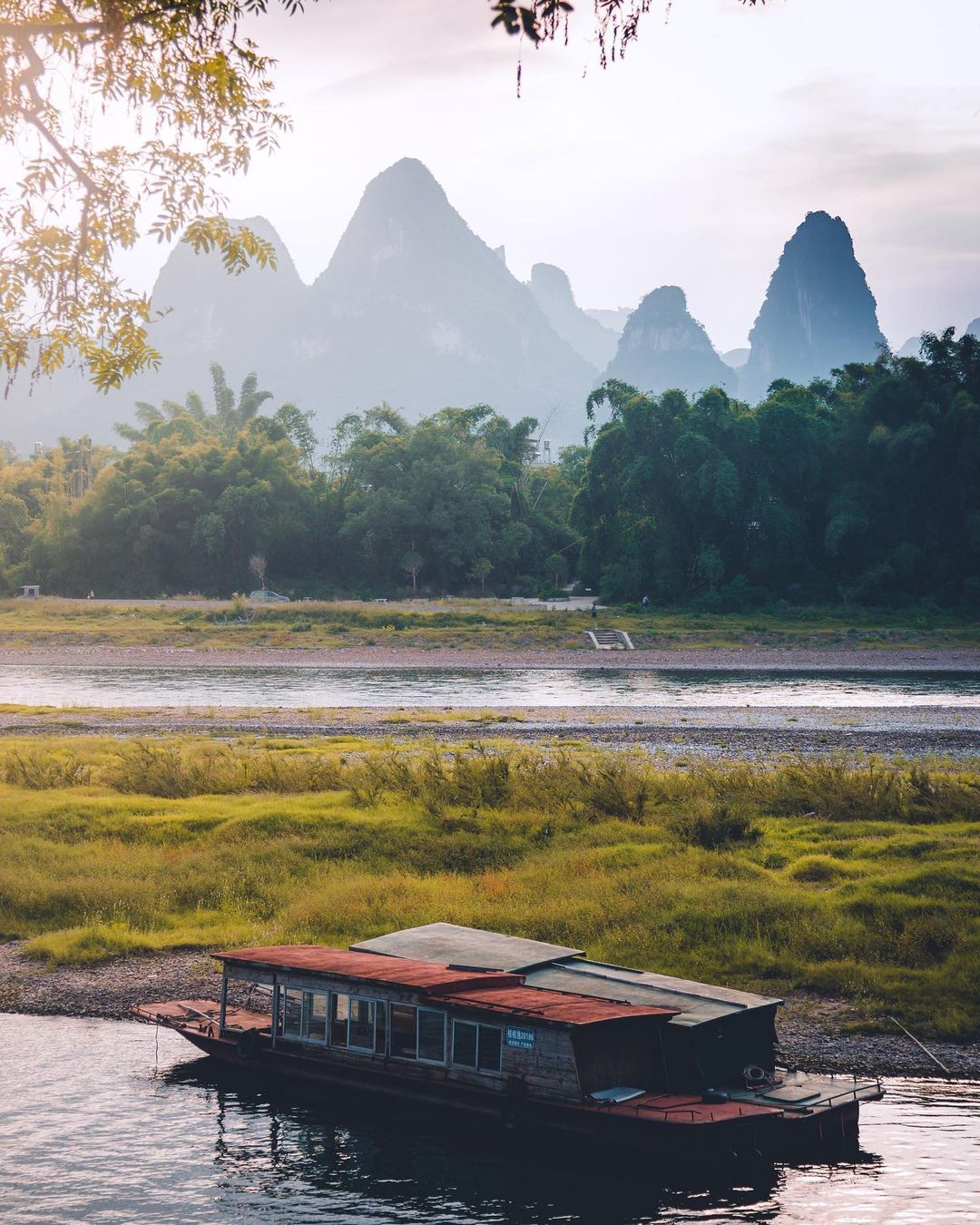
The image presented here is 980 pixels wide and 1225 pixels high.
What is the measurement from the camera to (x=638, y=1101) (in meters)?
13.6

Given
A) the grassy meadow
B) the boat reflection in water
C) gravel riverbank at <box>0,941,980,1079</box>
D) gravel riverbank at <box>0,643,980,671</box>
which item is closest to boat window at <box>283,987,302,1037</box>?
the boat reflection in water

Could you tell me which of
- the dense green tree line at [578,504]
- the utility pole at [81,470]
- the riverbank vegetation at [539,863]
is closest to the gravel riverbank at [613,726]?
the riverbank vegetation at [539,863]

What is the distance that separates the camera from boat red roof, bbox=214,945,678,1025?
45.7 feet

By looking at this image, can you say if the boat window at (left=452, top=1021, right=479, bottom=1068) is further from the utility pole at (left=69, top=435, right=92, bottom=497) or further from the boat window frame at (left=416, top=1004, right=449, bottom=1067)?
the utility pole at (left=69, top=435, right=92, bottom=497)

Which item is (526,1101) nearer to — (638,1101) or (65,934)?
(638,1101)

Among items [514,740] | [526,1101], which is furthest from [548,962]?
[514,740]

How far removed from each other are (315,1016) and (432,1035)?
1894 mm

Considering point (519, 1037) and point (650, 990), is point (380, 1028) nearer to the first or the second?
point (519, 1037)

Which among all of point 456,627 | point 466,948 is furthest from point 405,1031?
point 456,627

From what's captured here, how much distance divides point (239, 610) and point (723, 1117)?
3279 inches

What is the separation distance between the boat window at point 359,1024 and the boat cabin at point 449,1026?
0.01 meters

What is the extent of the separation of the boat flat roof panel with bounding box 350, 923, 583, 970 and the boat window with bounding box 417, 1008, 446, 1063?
1233 millimetres

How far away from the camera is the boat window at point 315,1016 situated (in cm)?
1575

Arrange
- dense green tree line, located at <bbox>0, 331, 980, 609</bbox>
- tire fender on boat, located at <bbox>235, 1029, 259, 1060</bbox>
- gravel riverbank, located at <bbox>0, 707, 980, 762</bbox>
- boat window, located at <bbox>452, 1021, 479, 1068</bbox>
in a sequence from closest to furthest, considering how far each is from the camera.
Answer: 1. boat window, located at <bbox>452, 1021, 479, 1068</bbox>
2. tire fender on boat, located at <bbox>235, 1029, 259, 1060</bbox>
3. gravel riverbank, located at <bbox>0, 707, 980, 762</bbox>
4. dense green tree line, located at <bbox>0, 331, 980, 609</bbox>
